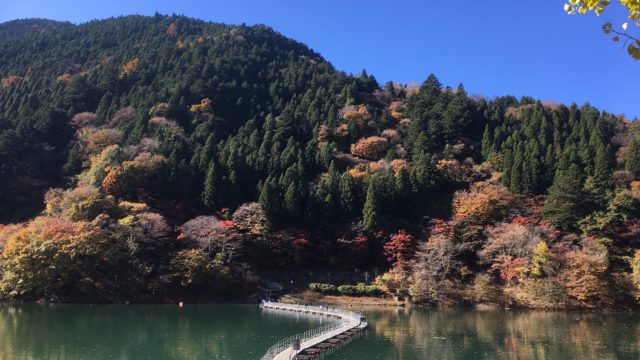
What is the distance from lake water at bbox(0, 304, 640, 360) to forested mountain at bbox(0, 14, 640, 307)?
4.51 meters

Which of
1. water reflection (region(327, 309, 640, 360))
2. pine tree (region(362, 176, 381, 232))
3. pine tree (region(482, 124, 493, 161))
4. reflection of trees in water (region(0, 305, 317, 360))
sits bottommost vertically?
water reflection (region(327, 309, 640, 360))

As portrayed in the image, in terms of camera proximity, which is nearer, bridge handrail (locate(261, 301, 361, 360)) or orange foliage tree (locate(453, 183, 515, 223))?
bridge handrail (locate(261, 301, 361, 360))

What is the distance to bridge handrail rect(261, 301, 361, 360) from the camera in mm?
23281

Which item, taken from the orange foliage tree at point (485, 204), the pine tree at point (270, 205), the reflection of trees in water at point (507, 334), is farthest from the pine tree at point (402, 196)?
the reflection of trees in water at point (507, 334)

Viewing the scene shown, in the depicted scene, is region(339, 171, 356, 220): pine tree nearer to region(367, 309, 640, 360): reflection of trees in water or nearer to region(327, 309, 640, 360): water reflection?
region(367, 309, 640, 360): reflection of trees in water

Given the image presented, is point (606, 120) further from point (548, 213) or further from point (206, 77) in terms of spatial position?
point (206, 77)

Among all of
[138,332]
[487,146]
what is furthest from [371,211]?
[138,332]

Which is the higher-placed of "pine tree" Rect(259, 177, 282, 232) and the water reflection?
"pine tree" Rect(259, 177, 282, 232)

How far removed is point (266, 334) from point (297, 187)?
30.7 metres

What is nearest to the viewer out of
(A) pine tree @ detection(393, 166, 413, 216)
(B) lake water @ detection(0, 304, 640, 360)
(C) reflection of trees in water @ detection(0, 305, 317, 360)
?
(C) reflection of trees in water @ detection(0, 305, 317, 360)

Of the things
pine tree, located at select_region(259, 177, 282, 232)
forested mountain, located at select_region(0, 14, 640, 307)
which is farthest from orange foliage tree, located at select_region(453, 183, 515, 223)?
pine tree, located at select_region(259, 177, 282, 232)

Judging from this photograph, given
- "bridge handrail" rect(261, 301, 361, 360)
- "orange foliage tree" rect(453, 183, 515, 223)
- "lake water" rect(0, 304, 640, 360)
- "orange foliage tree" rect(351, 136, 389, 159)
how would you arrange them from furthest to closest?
"orange foliage tree" rect(351, 136, 389, 159), "orange foliage tree" rect(453, 183, 515, 223), "lake water" rect(0, 304, 640, 360), "bridge handrail" rect(261, 301, 361, 360)

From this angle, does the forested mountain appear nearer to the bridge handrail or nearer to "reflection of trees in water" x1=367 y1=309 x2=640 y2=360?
"reflection of trees in water" x1=367 y1=309 x2=640 y2=360

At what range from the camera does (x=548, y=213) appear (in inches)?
2062
